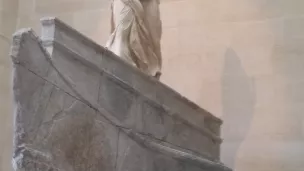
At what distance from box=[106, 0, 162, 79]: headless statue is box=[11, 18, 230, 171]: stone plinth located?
0.52 metres

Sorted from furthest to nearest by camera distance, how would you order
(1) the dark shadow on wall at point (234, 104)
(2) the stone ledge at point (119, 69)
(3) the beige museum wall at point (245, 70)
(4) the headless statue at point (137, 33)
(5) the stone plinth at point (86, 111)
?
(1) the dark shadow on wall at point (234, 104) < (3) the beige museum wall at point (245, 70) < (4) the headless statue at point (137, 33) < (2) the stone ledge at point (119, 69) < (5) the stone plinth at point (86, 111)

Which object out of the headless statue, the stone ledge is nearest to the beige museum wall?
the stone ledge

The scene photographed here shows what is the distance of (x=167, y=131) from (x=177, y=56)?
2.62m

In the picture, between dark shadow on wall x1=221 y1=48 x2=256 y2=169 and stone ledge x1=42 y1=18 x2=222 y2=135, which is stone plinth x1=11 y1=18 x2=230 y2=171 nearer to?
stone ledge x1=42 y1=18 x2=222 y2=135

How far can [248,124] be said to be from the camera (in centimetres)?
624

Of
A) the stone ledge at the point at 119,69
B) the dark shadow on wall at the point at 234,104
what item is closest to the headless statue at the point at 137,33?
the stone ledge at the point at 119,69

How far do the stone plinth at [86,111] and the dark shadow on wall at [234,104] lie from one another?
175 cm

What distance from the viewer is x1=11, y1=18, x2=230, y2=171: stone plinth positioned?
9.97 feet

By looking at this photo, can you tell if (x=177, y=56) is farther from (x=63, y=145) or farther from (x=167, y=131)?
(x=63, y=145)

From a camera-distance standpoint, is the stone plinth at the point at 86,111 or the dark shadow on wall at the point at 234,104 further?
the dark shadow on wall at the point at 234,104

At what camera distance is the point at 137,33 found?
15.6ft

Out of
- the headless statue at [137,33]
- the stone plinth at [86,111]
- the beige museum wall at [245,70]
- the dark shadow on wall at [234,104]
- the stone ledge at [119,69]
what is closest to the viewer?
the stone plinth at [86,111]

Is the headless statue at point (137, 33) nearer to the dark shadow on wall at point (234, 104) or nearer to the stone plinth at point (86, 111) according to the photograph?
the stone plinth at point (86, 111)

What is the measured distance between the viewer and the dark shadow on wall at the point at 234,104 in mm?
6242
